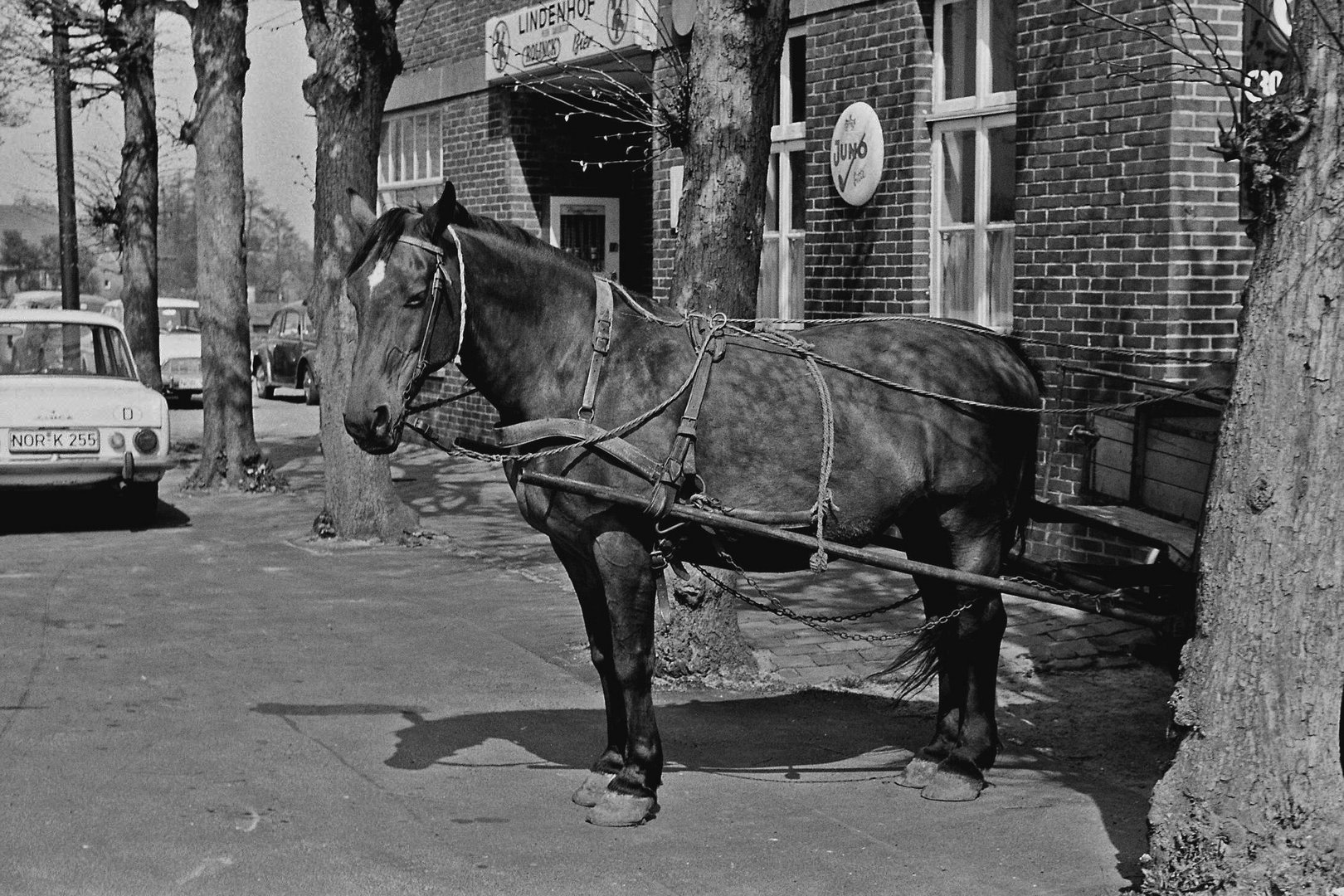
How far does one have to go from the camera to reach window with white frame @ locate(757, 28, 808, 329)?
14164 mm

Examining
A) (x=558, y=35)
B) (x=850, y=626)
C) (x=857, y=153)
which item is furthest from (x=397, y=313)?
(x=558, y=35)

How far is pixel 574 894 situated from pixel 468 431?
48.6 ft

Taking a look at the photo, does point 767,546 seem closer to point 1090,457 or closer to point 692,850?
point 692,850

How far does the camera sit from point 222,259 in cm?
1688

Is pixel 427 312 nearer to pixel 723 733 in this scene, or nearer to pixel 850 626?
pixel 723 733

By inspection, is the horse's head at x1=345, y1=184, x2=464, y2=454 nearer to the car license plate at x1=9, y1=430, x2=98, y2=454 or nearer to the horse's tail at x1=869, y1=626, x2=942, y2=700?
the horse's tail at x1=869, y1=626, x2=942, y2=700

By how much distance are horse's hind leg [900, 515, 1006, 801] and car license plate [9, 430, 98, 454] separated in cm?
899

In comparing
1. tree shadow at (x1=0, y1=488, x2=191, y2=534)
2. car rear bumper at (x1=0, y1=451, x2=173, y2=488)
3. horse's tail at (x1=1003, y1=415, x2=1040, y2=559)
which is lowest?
tree shadow at (x1=0, y1=488, x2=191, y2=534)

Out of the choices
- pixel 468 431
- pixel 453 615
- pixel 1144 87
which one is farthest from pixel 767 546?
pixel 468 431

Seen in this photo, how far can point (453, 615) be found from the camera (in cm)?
A: 1034

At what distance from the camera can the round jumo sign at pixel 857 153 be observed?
1270 centimetres

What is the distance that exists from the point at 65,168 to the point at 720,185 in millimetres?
16027

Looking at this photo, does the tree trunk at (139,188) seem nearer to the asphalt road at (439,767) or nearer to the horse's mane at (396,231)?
the asphalt road at (439,767)

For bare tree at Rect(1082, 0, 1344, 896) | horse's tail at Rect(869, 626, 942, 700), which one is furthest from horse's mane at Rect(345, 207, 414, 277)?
bare tree at Rect(1082, 0, 1344, 896)
